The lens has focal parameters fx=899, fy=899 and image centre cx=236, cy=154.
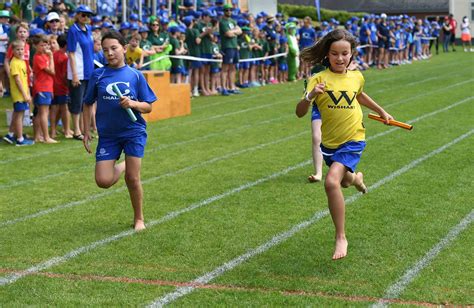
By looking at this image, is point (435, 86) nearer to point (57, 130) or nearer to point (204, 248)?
point (57, 130)

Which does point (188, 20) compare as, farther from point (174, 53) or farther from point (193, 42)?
point (174, 53)

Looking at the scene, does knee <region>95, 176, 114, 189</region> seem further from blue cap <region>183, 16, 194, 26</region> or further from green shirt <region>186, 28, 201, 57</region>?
blue cap <region>183, 16, 194, 26</region>

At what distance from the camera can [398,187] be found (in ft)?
33.0

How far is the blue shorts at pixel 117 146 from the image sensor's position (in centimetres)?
812

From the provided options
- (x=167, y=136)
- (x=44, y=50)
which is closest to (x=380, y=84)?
(x=167, y=136)

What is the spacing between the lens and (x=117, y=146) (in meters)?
8.18

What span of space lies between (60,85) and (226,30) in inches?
340

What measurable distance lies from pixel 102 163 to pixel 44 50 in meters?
6.46

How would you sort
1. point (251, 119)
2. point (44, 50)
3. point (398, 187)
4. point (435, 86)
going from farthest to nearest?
point (435, 86) < point (251, 119) < point (44, 50) < point (398, 187)

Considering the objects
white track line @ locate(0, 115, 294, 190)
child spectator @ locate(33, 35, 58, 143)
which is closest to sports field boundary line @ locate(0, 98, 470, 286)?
white track line @ locate(0, 115, 294, 190)

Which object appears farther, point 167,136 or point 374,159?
point 167,136

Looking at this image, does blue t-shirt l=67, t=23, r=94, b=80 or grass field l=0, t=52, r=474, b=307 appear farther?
blue t-shirt l=67, t=23, r=94, b=80

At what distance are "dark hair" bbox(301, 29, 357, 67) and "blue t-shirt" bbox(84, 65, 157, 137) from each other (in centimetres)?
165

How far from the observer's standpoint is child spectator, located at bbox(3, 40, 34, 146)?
13688 millimetres
